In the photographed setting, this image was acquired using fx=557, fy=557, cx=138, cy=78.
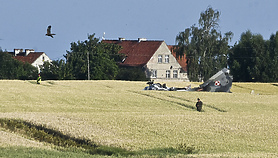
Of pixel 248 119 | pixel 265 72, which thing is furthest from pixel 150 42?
pixel 248 119

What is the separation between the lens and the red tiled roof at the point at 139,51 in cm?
12219

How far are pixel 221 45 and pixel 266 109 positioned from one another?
58.8 meters

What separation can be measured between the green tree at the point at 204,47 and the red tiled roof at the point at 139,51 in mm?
7547

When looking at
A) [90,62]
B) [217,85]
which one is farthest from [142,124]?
Answer: [90,62]

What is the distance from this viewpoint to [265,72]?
127 meters

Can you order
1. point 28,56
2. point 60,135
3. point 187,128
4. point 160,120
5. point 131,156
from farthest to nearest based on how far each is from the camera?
point 28,56 → point 160,120 → point 187,128 → point 60,135 → point 131,156

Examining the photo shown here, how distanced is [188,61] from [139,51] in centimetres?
1218

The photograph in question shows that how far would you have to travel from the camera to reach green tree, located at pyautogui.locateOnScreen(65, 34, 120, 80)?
359 feet

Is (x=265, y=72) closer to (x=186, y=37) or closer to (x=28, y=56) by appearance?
(x=186, y=37)

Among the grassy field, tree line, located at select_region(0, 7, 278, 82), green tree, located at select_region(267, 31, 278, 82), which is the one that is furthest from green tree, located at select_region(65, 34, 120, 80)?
the grassy field

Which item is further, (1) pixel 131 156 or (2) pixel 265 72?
(2) pixel 265 72

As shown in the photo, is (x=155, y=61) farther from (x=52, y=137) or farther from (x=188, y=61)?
(x=52, y=137)

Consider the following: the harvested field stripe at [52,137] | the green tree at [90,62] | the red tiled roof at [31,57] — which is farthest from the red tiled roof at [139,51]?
the harvested field stripe at [52,137]

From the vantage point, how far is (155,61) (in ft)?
403
